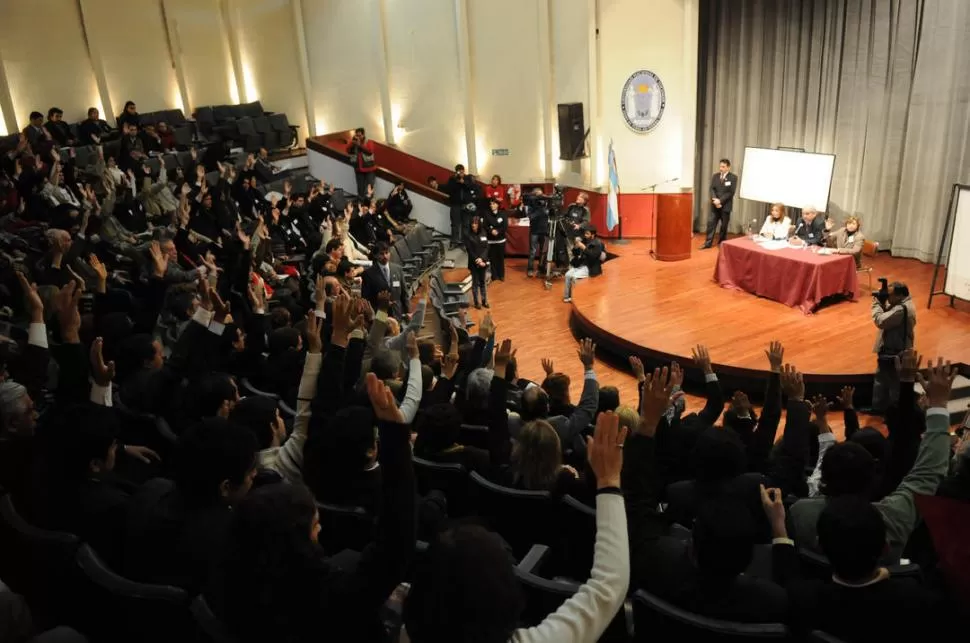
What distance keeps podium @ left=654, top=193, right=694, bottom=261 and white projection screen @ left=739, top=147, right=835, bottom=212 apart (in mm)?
1053

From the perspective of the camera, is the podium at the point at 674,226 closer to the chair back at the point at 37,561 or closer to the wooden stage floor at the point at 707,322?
the wooden stage floor at the point at 707,322

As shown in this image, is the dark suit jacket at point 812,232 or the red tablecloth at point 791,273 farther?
the dark suit jacket at point 812,232

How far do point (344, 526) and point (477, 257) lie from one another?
7718 millimetres

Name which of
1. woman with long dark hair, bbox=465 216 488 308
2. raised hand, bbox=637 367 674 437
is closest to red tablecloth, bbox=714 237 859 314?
woman with long dark hair, bbox=465 216 488 308

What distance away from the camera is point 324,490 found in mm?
2418

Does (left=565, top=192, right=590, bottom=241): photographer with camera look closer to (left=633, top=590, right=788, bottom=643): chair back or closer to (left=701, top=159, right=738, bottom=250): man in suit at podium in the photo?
(left=701, top=159, right=738, bottom=250): man in suit at podium

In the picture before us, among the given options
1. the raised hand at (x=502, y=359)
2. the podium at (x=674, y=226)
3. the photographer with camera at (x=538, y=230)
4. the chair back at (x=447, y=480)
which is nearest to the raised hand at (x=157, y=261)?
the raised hand at (x=502, y=359)

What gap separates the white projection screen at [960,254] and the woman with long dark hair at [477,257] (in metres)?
5.27

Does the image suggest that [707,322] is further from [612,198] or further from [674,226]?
[612,198]

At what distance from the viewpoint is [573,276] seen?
9.74 meters

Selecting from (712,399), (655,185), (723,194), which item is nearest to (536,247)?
(655,185)

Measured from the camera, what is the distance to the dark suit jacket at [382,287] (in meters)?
7.32

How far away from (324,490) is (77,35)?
13.2 meters

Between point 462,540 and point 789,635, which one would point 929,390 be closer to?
point 789,635
